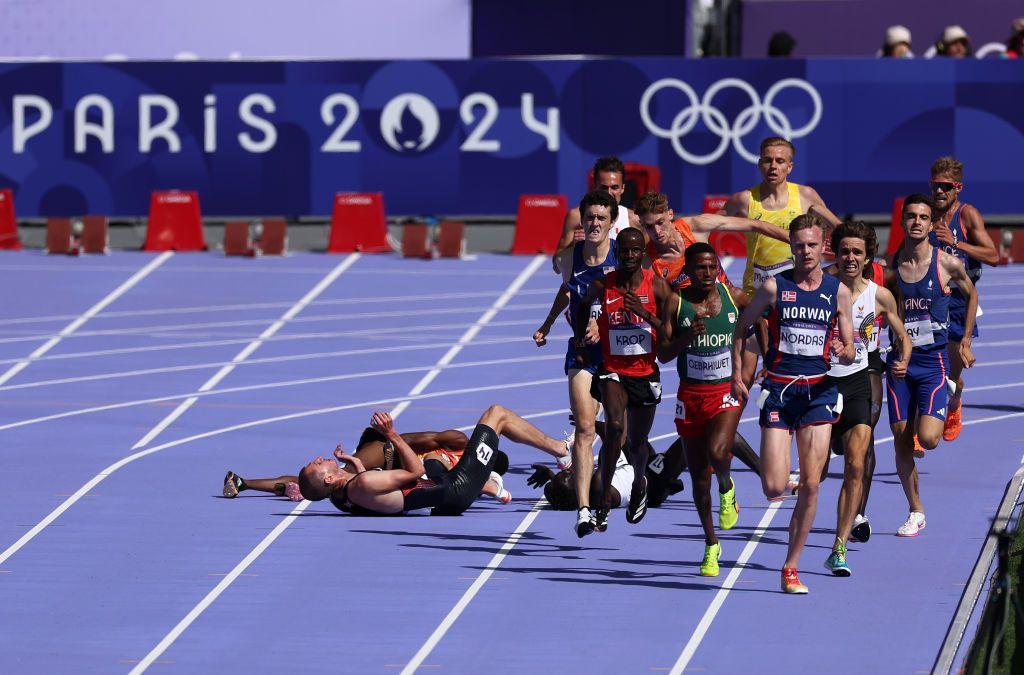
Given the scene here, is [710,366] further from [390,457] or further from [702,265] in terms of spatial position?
[390,457]

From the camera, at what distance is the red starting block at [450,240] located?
25828mm

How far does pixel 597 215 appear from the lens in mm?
13250

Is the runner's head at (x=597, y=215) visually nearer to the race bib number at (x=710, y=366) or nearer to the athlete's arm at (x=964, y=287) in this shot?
the race bib number at (x=710, y=366)

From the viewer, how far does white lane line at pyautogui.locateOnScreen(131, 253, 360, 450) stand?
17.2 meters

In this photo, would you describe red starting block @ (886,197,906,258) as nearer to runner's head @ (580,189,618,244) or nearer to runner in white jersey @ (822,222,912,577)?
runner's head @ (580,189,618,244)

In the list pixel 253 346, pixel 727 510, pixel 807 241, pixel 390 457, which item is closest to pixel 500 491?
pixel 390 457

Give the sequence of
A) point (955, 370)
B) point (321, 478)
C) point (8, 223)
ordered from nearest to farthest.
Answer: point (321, 478) → point (955, 370) → point (8, 223)

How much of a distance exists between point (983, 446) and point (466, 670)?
283 inches

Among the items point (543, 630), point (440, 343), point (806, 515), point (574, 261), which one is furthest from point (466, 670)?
point (440, 343)

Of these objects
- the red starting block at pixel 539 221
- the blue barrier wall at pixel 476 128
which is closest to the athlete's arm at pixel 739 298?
the red starting block at pixel 539 221

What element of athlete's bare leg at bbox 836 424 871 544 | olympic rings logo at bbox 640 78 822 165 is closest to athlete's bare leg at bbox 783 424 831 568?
athlete's bare leg at bbox 836 424 871 544

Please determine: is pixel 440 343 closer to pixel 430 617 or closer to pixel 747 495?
pixel 747 495

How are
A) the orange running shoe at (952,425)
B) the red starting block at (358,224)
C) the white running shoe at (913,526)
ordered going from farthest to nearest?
the red starting block at (358,224), the orange running shoe at (952,425), the white running shoe at (913,526)

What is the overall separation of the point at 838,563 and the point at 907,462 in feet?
4.45
